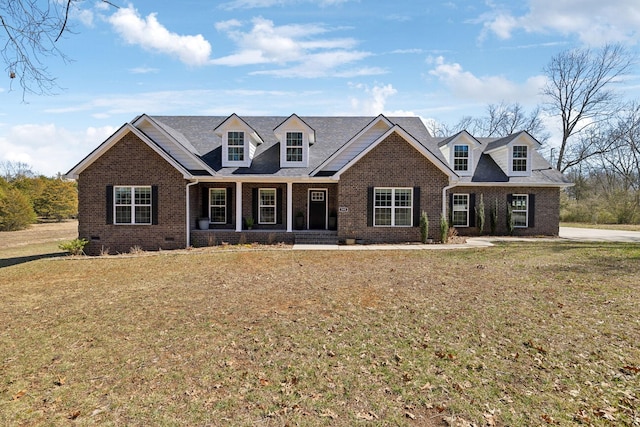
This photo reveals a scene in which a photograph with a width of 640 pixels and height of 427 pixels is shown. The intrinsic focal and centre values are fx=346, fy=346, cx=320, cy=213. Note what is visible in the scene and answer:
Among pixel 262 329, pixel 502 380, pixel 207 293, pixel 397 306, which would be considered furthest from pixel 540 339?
pixel 207 293

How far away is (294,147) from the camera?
17516mm

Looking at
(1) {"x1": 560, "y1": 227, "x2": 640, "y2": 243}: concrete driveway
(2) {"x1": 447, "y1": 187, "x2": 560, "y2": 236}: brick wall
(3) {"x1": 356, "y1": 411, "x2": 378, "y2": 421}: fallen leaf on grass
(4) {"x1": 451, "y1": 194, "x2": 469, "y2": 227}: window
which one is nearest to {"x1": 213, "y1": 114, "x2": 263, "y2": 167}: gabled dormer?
(2) {"x1": 447, "y1": 187, "x2": 560, "y2": 236}: brick wall

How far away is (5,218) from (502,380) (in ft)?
121

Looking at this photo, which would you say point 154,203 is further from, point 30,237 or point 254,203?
point 30,237

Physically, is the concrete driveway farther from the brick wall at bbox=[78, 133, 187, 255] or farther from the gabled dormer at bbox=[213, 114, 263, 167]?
the brick wall at bbox=[78, 133, 187, 255]

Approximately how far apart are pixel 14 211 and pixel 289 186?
26573 mm

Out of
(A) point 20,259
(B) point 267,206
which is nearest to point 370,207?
(B) point 267,206

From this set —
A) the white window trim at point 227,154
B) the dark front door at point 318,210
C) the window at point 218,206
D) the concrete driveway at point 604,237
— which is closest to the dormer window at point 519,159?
the concrete driveway at point 604,237

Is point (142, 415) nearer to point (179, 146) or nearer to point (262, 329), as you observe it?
point (262, 329)

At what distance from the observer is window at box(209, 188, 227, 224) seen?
1794 cm

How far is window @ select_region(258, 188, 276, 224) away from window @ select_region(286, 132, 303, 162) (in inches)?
75.5

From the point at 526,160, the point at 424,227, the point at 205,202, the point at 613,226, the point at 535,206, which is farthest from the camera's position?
the point at 613,226

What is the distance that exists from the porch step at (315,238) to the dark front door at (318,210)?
6.42ft

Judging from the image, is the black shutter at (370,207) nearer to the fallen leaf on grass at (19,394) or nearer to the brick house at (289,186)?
the brick house at (289,186)
